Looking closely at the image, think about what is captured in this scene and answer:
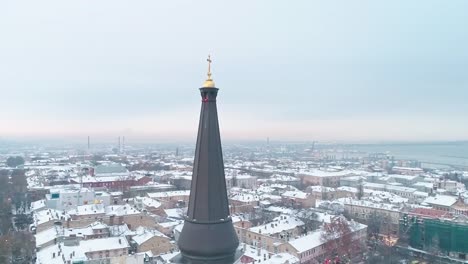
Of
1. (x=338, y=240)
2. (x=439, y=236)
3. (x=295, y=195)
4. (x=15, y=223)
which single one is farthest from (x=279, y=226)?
(x=15, y=223)

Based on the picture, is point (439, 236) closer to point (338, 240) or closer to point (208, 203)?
point (338, 240)

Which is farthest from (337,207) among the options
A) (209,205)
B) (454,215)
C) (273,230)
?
(209,205)

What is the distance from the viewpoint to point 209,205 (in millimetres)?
6020

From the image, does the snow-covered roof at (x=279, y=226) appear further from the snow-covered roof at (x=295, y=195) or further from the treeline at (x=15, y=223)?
the treeline at (x=15, y=223)

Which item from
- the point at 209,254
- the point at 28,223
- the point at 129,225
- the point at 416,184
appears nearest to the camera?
the point at 209,254

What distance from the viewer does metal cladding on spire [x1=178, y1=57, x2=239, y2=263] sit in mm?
5914

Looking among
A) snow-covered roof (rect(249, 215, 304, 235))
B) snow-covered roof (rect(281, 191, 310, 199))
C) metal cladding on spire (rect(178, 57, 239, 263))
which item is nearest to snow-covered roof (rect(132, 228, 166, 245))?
snow-covered roof (rect(249, 215, 304, 235))

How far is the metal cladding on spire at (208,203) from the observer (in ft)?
19.4

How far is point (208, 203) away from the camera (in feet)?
19.7

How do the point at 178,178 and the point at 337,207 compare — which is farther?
the point at 178,178

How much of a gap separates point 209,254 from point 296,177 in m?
86.4

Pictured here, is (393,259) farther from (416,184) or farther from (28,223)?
(416,184)

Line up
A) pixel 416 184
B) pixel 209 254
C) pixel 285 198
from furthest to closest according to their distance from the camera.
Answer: pixel 416 184, pixel 285 198, pixel 209 254

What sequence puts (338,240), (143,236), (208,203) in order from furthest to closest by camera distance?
(338,240), (143,236), (208,203)
